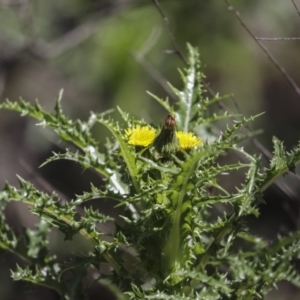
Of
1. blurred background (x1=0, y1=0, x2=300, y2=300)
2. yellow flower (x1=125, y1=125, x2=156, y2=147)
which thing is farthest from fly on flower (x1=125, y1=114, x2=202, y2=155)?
blurred background (x1=0, y1=0, x2=300, y2=300)

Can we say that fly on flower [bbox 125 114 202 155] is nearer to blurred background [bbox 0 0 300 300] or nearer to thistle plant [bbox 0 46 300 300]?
thistle plant [bbox 0 46 300 300]

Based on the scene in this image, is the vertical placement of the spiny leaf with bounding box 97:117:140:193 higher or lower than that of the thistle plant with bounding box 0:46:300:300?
higher

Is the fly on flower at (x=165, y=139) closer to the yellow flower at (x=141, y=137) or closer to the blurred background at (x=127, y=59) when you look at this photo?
the yellow flower at (x=141, y=137)

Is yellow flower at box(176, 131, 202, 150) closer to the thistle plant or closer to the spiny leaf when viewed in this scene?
the thistle plant

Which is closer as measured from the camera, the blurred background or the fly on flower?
the fly on flower

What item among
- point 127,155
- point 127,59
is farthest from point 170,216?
point 127,59

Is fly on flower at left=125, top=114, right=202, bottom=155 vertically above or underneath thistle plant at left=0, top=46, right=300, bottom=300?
above

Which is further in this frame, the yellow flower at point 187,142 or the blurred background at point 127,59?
the blurred background at point 127,59

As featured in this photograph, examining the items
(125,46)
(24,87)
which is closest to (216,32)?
(125,46)

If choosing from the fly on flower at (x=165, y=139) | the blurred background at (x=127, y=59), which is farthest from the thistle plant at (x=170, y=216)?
the blurred background at (x=127, y=59)
